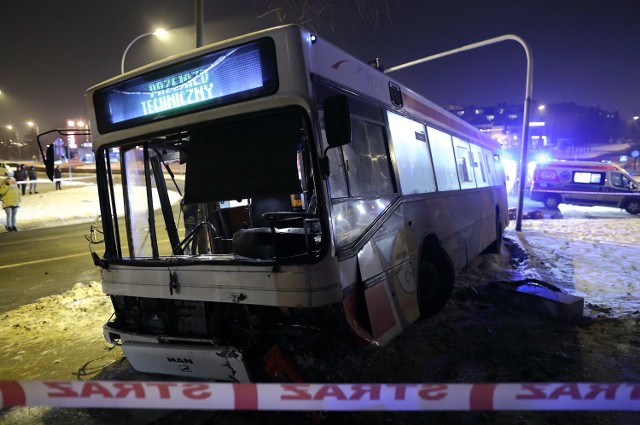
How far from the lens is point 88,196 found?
26422 mm

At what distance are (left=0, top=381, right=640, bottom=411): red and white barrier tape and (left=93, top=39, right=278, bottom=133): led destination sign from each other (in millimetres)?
2282

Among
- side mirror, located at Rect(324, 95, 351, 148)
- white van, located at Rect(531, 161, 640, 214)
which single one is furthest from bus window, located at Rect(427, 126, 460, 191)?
white van, located at Rect(531, 161, 640, 214)

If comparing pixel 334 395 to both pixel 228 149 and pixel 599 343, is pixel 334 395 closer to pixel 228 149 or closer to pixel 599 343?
pixel 228 149

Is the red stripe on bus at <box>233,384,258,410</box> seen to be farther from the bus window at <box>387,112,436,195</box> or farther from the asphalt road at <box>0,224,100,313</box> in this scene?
the asphalt road at <box>0,224,100,313</box>

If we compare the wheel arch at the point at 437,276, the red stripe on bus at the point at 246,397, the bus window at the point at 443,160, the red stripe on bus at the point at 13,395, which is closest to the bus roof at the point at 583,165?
the bus window at the point at 443,160

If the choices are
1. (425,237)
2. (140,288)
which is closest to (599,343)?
(425,237)

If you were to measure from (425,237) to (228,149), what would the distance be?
304cm

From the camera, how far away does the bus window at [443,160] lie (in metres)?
6.23

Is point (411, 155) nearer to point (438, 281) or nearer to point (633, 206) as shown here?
point (438, 281)

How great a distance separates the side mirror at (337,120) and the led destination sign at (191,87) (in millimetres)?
527

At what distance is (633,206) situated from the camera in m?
19.5

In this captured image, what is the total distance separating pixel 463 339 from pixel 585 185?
20311 mm

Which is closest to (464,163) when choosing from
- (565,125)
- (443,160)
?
(443,160)

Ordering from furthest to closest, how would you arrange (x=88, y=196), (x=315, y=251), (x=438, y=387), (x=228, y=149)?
1. (x=88, y=196)
2. (x=228, y=149)
3. (x=315, y=251)
4. (x=438, y=387)
